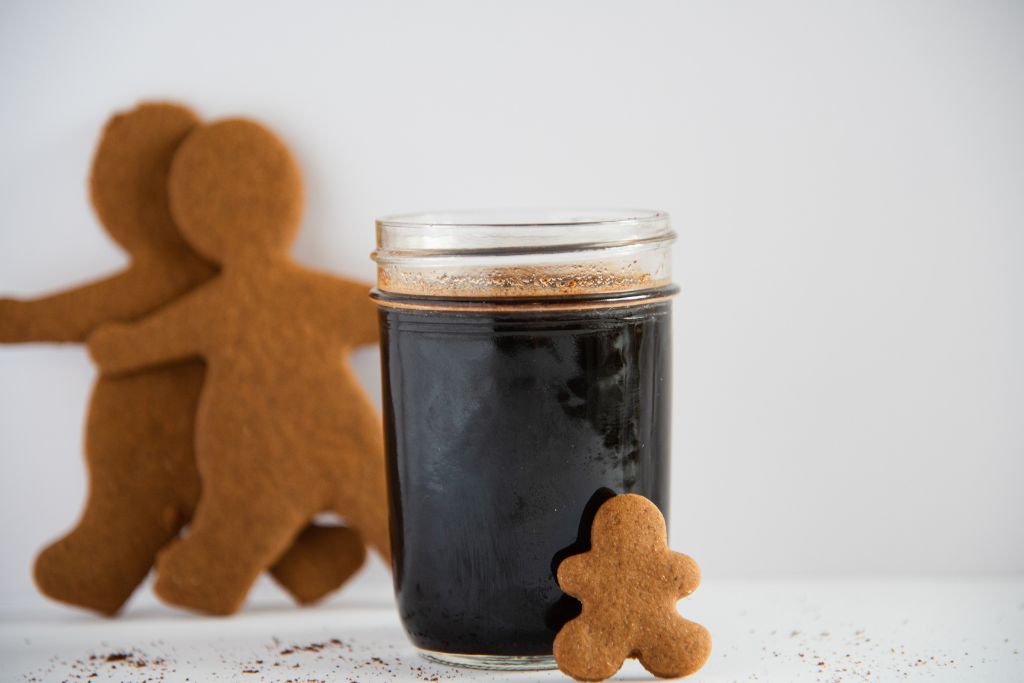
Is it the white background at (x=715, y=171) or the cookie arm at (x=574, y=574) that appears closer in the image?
the cookie arm at (x=574, y=574)

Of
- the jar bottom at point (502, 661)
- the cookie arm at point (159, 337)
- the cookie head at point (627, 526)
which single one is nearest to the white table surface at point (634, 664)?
the jar bottom at point (502, 661)

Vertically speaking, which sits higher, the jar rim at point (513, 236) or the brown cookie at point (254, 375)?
the jar rim at point (513, 236)

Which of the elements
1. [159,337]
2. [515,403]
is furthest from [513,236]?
[159,337]

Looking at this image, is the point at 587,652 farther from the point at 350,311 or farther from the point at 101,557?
the point at 101,557

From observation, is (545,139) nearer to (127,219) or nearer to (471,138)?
(471,138)

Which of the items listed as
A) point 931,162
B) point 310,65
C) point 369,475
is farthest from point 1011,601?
point 310,65

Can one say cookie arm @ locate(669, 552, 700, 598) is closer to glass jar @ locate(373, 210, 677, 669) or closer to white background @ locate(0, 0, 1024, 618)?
glass jar @ locate(373, 210, 677, 669)

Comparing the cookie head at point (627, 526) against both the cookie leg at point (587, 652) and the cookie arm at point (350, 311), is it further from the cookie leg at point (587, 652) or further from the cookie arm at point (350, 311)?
the cookie arm at point (350, 311)
